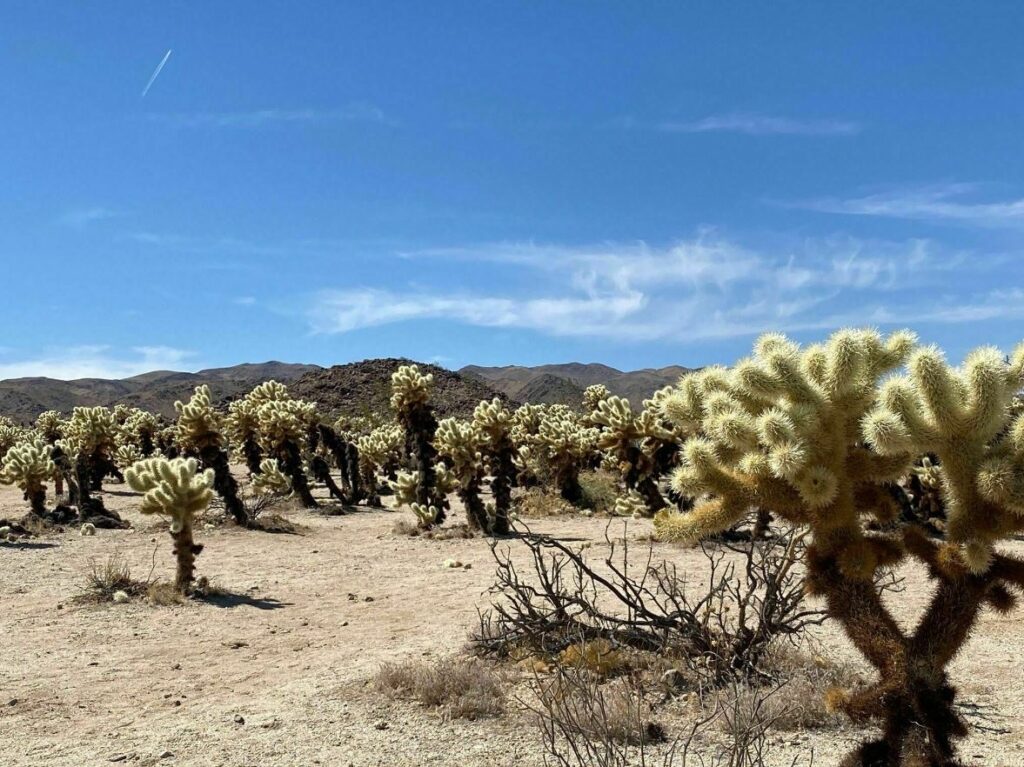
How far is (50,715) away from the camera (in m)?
6.07

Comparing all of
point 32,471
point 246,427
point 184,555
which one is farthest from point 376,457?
point 184,555

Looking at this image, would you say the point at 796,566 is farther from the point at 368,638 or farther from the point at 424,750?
the point at 424,750

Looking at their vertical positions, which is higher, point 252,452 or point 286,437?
point 286,437

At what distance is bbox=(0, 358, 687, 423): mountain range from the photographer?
66500mm

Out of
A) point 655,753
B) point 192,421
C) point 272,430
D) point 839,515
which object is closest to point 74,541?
point 192,421

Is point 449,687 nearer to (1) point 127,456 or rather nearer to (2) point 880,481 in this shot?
(2) point 880,481

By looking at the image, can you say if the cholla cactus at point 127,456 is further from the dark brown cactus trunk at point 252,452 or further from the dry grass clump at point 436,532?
the dry grass clump at point 436,532

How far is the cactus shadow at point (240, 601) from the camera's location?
10.1 m

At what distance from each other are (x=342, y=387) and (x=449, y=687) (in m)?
63.8

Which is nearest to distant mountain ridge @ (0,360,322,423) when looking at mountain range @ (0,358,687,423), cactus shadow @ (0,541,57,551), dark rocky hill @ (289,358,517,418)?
mountain range @ (0,358,687,423)

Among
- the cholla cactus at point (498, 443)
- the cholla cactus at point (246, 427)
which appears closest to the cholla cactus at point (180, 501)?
the cholla cactus at point (498, 443)

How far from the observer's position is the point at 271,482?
72.7ft

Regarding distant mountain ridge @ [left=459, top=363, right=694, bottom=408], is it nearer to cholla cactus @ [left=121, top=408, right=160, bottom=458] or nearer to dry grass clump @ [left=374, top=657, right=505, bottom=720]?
cholla cactus @ [left=121, top=408, right=160, bottom=458]

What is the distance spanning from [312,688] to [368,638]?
5.99 ft
